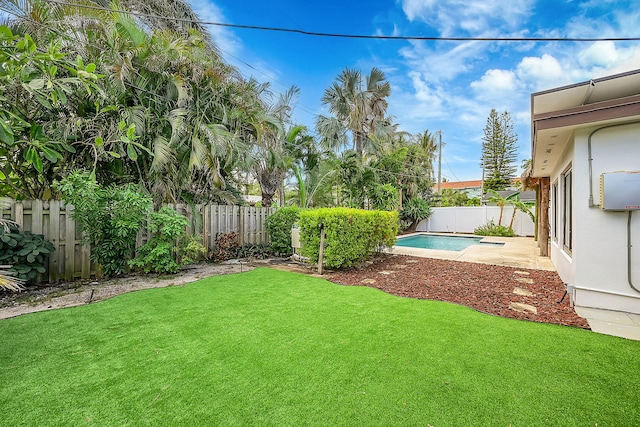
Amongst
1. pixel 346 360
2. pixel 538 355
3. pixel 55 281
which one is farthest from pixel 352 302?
pixel 55 281

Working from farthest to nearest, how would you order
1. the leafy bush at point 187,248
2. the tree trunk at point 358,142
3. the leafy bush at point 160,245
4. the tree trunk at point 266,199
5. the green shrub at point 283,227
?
the tree trunk at point 358,142
the tree trunk at point 266,199
the green shrub at point 283,227
the leafy bush at point 187,248
the leafy bush at point 160,245

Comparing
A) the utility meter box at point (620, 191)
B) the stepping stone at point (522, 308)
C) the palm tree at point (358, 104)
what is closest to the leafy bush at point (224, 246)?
the stepping stone at point (522, 308)

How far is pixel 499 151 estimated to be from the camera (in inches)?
1019

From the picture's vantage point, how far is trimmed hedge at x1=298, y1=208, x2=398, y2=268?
21.6ft

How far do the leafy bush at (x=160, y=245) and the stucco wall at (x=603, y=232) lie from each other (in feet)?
23.4

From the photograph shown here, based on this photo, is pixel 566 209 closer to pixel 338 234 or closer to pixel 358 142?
pixel 338 234

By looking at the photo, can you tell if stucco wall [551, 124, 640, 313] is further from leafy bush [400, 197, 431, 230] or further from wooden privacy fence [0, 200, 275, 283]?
leafy bush [400, 197, 431, 230]

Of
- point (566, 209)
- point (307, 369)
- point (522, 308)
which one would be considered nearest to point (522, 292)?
point (522, 308)

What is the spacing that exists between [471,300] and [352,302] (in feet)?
6.54

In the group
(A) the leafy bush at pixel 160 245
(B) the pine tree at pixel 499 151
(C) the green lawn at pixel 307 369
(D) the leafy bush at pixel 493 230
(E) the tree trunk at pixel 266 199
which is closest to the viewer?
(C) the green lawn at pixel 307 369

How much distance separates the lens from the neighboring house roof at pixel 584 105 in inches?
146

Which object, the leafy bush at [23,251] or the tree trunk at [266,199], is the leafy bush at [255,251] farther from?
Answer: the leafy bush at [23,251]

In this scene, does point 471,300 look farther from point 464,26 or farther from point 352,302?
point 464,26

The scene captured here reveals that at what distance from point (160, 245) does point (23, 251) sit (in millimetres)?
2003
